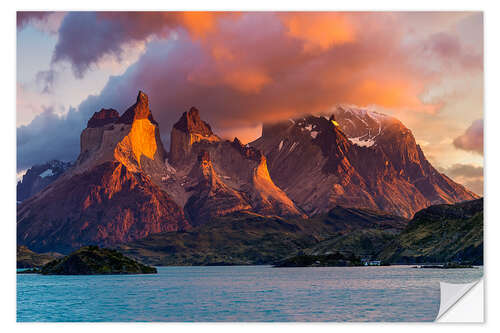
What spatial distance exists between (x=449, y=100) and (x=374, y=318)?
31.7 m

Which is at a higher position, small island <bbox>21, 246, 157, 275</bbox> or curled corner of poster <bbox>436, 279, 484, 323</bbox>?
curled corner of poster <bbox>436, 279, 484, 323</bbox>

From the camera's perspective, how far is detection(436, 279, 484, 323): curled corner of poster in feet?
143

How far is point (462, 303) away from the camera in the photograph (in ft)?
147

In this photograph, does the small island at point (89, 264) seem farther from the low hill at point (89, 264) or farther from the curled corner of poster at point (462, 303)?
the curled corner of poster at point (462, 303)

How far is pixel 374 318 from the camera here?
53.5m

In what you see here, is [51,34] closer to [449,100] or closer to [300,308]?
[300,308]

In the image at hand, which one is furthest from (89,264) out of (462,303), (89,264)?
(462,303)

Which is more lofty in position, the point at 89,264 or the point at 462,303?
the point at 462,303

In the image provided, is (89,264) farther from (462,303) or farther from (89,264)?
(462,303)

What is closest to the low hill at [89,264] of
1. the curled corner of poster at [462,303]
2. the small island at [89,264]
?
the small island at [89,264]

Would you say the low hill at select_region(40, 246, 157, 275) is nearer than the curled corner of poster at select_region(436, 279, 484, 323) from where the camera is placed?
No

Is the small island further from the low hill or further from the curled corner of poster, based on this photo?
the curled corner of poster

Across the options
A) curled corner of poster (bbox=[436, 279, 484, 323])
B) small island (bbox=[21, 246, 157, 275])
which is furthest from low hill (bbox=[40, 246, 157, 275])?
curled corner of poster (bbox=[436, 279, 484, 323])
